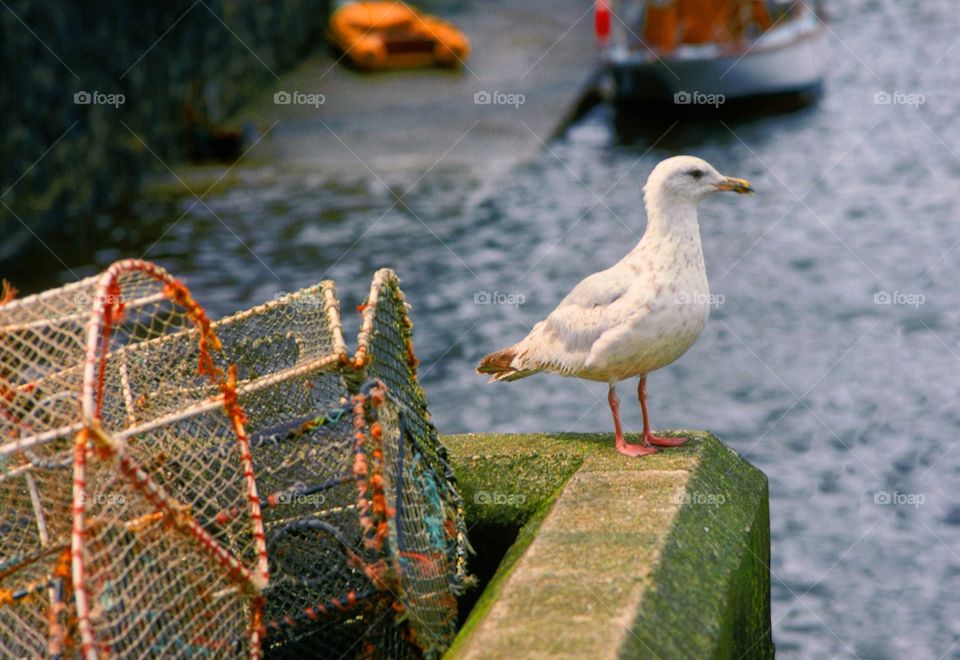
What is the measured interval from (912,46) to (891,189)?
24.2 ft

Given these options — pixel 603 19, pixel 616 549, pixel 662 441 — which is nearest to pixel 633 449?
pixel 662 441

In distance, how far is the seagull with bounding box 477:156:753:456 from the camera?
4969 millimetres

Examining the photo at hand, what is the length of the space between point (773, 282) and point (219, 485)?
8.59 metres

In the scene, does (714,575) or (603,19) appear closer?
(714,575)

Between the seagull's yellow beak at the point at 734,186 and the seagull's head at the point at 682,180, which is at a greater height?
the seagull's head at the point at 682,180

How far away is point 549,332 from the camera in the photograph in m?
5.35

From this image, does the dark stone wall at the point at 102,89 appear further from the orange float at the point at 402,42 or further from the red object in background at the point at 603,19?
the red object in background at the point at 603,19

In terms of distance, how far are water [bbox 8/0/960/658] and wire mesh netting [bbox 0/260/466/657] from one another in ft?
10.4

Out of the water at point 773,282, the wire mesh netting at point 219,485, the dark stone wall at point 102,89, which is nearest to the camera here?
the wire mesh netting at point 219,485

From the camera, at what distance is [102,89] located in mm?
15570

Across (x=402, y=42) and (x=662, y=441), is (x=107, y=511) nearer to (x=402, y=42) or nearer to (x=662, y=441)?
(x=662, y=441)

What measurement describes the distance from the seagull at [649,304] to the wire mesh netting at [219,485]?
0.65m

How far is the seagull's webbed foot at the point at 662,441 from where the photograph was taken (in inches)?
195

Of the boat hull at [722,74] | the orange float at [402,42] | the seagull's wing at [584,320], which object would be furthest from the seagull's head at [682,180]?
the orange float at [402,42]
